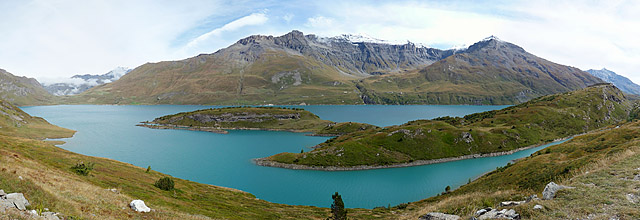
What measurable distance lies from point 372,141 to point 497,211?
4567 inches

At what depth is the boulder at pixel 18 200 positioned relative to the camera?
17006mm

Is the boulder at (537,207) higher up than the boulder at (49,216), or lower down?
higher up

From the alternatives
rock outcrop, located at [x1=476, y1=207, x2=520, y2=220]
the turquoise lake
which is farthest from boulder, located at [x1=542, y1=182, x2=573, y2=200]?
the turquoise lake

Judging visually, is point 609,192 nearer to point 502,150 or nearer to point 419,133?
point 419,133

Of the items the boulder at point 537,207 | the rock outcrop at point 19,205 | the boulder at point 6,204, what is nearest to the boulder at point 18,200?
the rock outcrop at point 19,205

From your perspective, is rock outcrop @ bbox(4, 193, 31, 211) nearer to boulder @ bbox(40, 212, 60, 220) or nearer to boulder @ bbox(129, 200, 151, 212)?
boulder @ bbox(40, 212, 60, 220)

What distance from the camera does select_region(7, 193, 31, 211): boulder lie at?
55.8 feet

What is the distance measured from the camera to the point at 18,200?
17.6 metres

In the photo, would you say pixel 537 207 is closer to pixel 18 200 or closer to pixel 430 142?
pixel 18 200

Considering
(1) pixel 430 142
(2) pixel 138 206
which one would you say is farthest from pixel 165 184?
(1) pixel 430 142

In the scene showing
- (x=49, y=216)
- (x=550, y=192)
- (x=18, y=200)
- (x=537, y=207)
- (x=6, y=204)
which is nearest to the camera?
(x=6, y=204)

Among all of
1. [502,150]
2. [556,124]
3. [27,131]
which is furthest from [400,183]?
[27,131]

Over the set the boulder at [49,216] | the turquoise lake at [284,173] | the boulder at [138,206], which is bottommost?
the turquoise lake at [284,173]

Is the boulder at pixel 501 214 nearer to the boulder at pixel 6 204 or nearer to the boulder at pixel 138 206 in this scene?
the boulder at pixel 138 206
